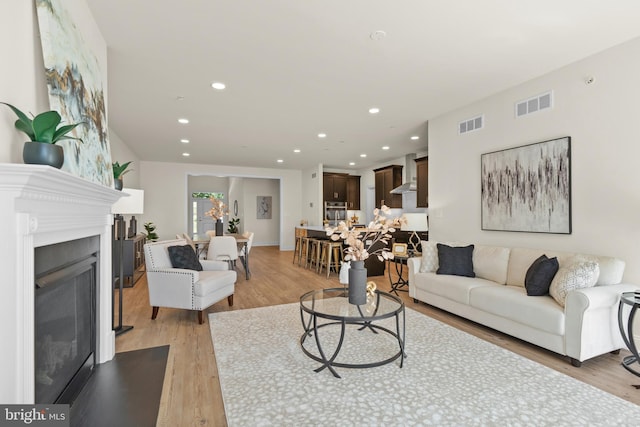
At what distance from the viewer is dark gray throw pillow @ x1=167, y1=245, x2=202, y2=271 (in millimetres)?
3730

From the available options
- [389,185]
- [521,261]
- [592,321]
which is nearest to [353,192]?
[389,185]

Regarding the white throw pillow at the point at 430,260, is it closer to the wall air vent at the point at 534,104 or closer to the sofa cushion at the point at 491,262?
the sofa cushion at the point at 491,262

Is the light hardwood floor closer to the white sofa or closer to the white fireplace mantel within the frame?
the white sofa

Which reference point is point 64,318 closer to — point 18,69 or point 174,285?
point 18,69

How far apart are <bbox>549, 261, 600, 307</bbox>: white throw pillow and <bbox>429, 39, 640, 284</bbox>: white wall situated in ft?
1.83

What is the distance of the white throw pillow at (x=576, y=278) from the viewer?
105 inches

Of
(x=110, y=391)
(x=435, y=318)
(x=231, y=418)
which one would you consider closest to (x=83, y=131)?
(x=110, y=391)

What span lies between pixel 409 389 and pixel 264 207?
10.5 meters

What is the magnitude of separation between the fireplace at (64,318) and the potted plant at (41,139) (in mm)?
453

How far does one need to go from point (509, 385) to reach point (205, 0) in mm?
3593

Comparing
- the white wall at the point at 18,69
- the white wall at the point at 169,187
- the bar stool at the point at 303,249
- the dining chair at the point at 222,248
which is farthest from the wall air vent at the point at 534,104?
the white wall at the point at 169,187

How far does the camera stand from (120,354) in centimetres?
271

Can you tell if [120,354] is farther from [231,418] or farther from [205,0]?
[205,0]

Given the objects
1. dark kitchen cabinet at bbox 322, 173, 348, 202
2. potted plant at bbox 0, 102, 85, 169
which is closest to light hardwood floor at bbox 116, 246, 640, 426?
potted plant at bbox 0, 102, 85, 169
